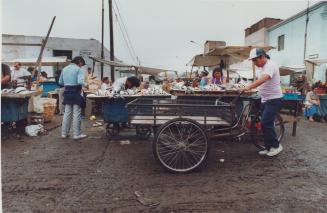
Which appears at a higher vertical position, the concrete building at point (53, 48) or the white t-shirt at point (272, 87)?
the concrete building at point (53, 48)

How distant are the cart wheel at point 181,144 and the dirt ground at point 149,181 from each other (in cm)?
20

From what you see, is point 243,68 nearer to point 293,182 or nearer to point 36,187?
point 293,182

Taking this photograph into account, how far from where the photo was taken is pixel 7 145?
6.82 metres

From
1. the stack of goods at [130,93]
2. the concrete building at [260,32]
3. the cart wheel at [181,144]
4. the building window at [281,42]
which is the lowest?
the cart wheel at [181,144]

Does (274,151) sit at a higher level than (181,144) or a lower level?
lower

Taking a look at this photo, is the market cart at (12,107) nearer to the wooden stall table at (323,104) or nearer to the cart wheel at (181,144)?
the cart wheel at (181,144)

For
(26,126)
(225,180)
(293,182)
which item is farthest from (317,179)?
(26,126)

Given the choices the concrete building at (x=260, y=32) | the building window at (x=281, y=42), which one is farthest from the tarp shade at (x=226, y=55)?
the concrete building at (x=260, y=32)

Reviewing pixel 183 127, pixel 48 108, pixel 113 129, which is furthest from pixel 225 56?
pixel 183 127

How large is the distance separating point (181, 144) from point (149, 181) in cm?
74

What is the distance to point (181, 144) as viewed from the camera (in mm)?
4832

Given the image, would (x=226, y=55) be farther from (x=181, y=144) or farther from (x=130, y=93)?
(x=181, y=144)

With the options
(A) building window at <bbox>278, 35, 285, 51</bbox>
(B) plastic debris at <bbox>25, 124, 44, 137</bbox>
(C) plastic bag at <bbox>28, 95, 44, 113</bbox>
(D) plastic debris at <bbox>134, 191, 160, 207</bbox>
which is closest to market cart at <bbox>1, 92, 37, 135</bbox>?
(B) plastic debris at <bbox>25, 124, 44, 137</bbox>

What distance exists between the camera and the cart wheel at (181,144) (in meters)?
4.72
